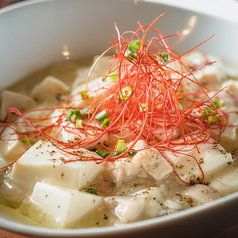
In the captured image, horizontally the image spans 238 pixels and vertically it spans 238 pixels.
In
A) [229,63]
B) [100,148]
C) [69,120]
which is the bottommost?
[100,148]

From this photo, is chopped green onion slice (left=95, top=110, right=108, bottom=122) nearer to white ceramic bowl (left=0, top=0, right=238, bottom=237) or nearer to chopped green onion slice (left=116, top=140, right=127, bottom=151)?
chopped green onion slice (left=116, top=140, right=127, bottom=151)

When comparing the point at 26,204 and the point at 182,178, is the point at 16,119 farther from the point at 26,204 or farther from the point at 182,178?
the point at 182,178

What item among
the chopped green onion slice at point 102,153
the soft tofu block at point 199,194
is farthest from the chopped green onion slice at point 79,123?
the soft tofu block at point 199,194

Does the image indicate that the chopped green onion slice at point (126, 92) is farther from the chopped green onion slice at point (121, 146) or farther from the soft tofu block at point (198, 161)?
the soft tofu block at point (198, 161)

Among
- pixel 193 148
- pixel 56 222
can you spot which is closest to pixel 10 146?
pixel 56 222

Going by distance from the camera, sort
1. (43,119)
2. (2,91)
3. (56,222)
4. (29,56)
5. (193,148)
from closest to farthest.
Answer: (56,222), (193,148), (43,119), (2,91), (29,56)

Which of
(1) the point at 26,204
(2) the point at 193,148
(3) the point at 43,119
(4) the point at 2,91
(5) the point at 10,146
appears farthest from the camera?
(4) the point at 2,91

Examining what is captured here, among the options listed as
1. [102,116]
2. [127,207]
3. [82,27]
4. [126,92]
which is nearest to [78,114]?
[102,116]

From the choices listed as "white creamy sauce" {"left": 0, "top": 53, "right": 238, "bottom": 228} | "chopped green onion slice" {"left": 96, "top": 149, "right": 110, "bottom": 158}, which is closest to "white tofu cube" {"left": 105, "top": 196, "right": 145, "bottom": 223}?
"white creamy sauce" {"left": 0, "top": 53, "right": 238, "bottom": 228}
